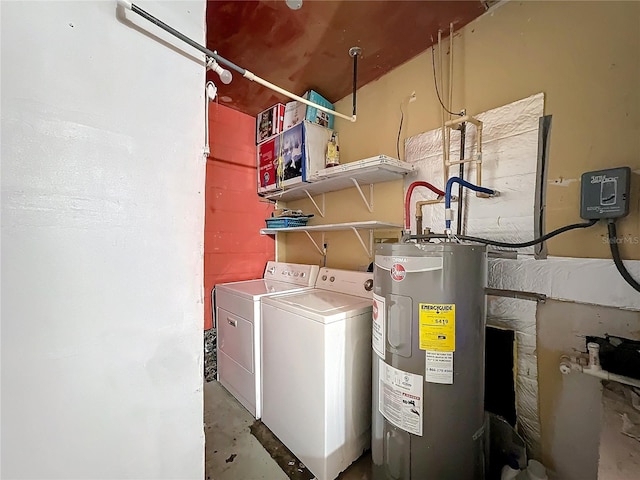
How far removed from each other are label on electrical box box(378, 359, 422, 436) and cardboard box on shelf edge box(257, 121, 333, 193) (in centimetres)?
141

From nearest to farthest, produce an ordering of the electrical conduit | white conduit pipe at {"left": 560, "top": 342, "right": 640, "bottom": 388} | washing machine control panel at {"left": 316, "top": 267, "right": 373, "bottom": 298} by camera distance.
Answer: white conduit pipe at {"left": 560, "top": 342, "right": 640, "bottom": 388}, the electrical conduit, washing machine control panel at {"left": 316, "top": 267, "right": 373, "bottom": 298}

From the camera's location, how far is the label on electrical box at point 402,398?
1.08m

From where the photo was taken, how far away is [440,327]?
3.42ft

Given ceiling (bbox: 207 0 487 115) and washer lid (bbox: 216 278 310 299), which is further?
washer lid (bbox: 216 278 310 299)

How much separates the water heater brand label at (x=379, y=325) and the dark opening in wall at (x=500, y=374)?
62cm

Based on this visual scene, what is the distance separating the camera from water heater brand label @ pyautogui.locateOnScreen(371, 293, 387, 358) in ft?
3.84

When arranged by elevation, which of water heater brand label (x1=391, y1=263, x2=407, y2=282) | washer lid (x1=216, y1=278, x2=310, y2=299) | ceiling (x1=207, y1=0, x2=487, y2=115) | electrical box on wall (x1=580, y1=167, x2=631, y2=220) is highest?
ceiling (x1=207, y1=0, x2=487, y2=115)

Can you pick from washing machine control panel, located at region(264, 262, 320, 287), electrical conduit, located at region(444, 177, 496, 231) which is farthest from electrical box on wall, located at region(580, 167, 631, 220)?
washing machine control panel, located at region(264, 262, 320, 287)

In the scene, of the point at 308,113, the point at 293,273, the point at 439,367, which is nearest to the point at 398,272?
the point at 439,367

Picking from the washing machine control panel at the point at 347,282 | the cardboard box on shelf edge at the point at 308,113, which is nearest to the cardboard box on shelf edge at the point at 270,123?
the cardboard box on shelf edge at the point at 308,113

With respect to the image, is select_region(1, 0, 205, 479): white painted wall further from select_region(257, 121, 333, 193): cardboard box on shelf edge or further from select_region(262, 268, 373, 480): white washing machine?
select_region(257, 121, 333, 193): cardboard box on shelf edge

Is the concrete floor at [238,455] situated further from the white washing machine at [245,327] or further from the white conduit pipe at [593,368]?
the white conduit pipe at [593,368]

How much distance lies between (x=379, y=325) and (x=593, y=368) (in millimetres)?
817

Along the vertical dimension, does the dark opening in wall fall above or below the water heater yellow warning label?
below
